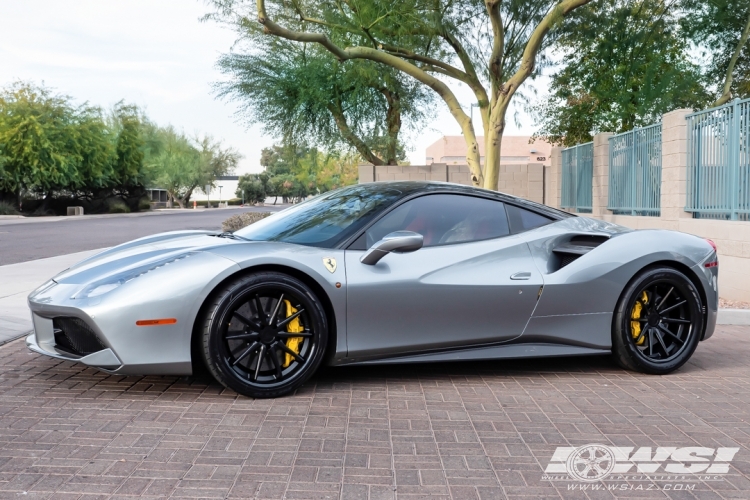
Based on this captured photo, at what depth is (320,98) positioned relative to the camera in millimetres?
21281

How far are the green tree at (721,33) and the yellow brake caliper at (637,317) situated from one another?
16.8 meters

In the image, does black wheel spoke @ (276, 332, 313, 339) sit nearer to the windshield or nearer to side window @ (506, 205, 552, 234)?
the windshield

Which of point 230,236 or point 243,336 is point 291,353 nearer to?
point 243,336

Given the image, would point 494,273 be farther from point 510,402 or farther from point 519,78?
point 519,78

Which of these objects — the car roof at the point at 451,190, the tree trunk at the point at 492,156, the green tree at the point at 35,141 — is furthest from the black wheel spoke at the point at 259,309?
the green tree at the point at 35,141

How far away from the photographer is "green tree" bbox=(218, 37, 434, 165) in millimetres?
21328

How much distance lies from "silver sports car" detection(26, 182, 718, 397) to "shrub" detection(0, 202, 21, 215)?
48.4 m

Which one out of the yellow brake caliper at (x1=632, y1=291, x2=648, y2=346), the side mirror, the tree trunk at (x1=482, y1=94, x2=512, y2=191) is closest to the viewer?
the side mirror

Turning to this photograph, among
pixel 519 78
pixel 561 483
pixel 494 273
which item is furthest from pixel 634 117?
pixel 561 483

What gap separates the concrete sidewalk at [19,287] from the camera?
7186 mm

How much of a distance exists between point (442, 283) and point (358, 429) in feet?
4.24

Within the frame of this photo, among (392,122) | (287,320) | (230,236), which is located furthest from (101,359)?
(392,122)

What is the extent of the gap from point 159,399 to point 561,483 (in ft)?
8.34

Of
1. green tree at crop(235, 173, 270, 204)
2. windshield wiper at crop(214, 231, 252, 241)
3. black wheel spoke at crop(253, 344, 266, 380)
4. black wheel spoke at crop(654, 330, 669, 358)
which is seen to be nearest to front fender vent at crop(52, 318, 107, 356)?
black wheel spoke at crop(253, 344, 266, 380)
